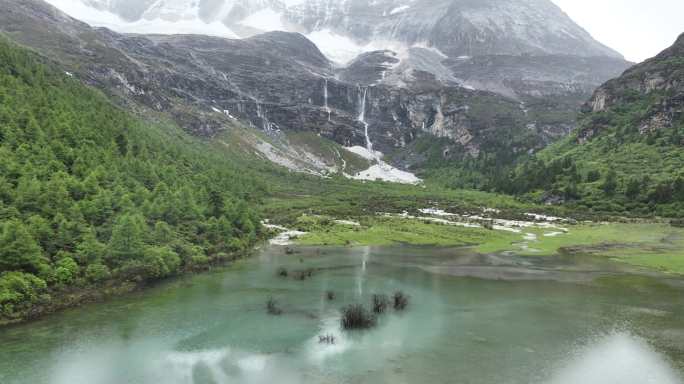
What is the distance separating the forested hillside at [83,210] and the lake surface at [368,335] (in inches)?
210

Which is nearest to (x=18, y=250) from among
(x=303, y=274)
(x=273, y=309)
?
(x=273, y=309)

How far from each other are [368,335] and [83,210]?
45458mm

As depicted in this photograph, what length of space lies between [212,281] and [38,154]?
38845mm

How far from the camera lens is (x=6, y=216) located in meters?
57.5

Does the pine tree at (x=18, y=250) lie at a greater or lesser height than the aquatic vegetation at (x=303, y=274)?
greater

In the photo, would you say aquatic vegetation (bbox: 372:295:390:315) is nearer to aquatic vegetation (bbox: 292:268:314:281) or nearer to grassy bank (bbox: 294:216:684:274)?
aquatic vegetation (bbox: 292:268:314:281)

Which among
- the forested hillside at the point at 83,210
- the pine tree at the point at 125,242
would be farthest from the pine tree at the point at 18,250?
the pine tree at the point at 125,242

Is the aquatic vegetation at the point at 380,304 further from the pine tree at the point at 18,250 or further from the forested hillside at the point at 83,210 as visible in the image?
the pine tree at the point at 18,250

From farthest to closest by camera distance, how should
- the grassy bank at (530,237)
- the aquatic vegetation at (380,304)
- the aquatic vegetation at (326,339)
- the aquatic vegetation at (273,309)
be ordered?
the grassy bank at (530,237) → the aquatic vegetation at (380,304) → the aquatic vegetation at (273,309) → the aquatic vegetation at (326,339)

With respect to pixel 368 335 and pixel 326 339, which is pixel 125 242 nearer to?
pixel 326 339

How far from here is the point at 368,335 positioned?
44.6m

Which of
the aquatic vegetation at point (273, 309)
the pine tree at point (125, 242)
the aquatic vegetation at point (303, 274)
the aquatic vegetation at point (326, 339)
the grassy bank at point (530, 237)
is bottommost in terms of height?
the aquatic vegetation at point (326, 339)

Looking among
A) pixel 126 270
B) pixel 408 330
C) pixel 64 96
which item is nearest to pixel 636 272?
pixel 408 330

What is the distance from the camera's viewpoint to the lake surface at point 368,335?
35.7 metres
